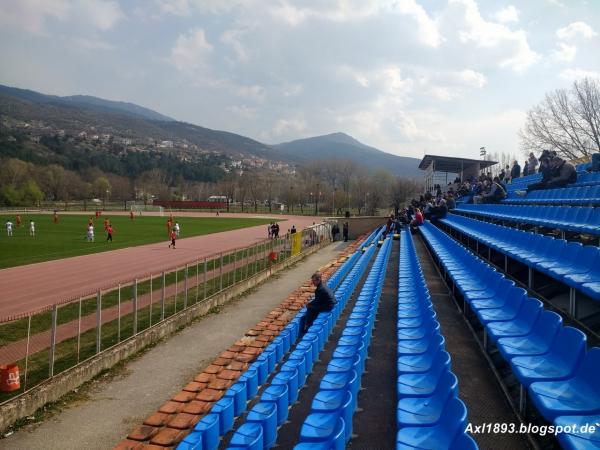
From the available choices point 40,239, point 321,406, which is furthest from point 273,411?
point 40,239

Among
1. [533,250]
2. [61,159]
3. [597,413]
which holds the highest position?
[61,159]

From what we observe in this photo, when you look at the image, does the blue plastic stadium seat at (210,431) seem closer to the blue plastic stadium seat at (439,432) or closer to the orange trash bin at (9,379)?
the blue plastic stadium seat at (439,432)

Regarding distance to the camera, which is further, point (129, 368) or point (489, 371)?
point (129, 368)

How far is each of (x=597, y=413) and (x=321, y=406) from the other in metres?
2.04

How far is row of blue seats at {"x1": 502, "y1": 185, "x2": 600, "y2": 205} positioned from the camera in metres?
9.58

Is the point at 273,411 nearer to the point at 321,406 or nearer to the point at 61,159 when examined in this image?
the point at 321,406

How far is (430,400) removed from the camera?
346 centimetres

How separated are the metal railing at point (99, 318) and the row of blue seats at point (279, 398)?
4275 mm

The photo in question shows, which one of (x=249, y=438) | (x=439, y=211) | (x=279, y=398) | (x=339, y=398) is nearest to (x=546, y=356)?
(x=339, y=398)

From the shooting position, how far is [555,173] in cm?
1266

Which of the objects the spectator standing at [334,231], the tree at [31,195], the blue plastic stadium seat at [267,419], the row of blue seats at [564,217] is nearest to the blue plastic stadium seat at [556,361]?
the blue plastic stadium seat at [267,419]

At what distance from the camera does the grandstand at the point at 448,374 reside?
302 cm

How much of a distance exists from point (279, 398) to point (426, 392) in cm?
136

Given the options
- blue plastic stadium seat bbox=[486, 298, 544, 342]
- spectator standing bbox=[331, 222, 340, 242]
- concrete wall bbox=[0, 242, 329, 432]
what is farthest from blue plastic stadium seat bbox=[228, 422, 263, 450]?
spectator standing bbox=[331, 222, 340, 242]
